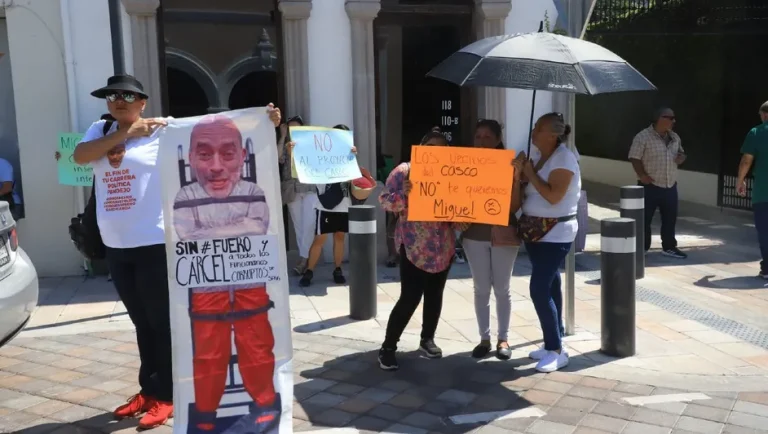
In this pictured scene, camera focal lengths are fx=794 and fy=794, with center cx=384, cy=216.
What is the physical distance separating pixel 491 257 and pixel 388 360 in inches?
39.7

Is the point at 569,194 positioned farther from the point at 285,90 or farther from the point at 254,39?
the point at 254,39


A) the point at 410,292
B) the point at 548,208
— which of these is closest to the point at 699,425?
the point at 548,208

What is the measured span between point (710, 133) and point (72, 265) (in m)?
10.2

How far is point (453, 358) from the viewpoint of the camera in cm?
573

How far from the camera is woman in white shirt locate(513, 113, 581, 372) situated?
511 cm

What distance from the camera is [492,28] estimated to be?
941 centimetres

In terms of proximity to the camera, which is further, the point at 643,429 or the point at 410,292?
the point at 410,292

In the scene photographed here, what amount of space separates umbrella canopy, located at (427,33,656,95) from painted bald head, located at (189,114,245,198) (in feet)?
4.94

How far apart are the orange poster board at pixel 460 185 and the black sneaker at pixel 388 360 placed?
102 centimetres

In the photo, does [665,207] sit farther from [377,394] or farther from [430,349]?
[377,394]

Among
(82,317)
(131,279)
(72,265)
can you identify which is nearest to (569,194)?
(131,279)

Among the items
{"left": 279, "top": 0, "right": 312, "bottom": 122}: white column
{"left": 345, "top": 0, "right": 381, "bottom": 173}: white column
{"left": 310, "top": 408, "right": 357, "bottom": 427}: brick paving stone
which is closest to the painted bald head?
{"left": 310, "top": 408, "right": 357, "bottom": 427}: brick paving stone

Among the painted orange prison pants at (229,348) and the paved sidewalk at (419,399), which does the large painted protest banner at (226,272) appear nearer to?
the painted orange prison pants at (229,348)

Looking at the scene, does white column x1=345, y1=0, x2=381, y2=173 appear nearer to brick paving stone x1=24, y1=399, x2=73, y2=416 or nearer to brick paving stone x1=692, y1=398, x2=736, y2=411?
brick paving stone x1=24, y1=399, x2=73, y2=416
